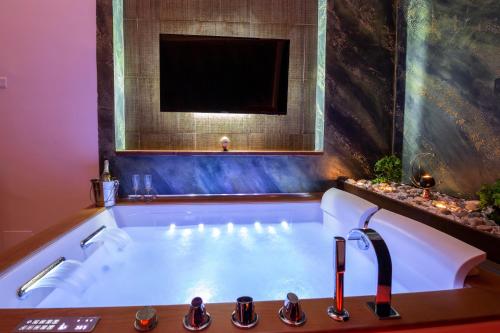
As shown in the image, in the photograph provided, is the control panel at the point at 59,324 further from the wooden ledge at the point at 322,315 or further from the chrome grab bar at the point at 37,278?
the chrome grab bar at the point at 37,278

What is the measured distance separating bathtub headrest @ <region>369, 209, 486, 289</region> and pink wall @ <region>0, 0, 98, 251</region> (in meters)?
2.22

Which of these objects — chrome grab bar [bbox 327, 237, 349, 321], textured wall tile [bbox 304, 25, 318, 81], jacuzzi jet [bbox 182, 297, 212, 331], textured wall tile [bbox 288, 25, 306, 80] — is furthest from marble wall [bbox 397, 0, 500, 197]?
jacuzzi jet [bbox 182, 297, 212, 331]

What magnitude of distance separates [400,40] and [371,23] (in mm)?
282

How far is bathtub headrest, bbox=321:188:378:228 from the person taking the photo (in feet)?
6.16

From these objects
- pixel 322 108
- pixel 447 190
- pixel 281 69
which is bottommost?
pixel 447 190

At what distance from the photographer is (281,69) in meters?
2.85

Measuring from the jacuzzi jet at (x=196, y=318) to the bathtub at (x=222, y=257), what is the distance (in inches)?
26.3

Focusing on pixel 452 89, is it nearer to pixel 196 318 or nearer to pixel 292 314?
pixel 292 314

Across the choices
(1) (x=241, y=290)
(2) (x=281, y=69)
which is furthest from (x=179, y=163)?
(1) (x=241, y=290)

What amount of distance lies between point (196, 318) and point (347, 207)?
57.0 inches

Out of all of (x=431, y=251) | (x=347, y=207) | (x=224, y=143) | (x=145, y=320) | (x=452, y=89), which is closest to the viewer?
(x=145, y=320)

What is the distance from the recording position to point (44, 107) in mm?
2588

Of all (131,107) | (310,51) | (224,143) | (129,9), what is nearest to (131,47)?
(129,9)

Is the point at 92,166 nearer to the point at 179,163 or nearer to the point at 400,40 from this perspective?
the point at 179,163
